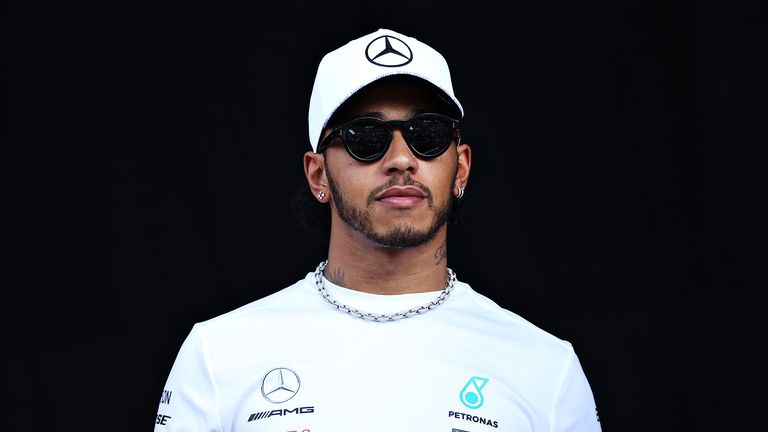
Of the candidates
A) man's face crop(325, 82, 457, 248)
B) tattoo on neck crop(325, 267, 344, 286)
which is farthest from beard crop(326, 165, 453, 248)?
tattoo on neck crop(325, 267, 344, 286)

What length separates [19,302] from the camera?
3.69 meters

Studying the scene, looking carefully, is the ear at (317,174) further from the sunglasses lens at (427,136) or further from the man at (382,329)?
the sunglasses lens at (427,136)

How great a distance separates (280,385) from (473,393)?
0.46 m

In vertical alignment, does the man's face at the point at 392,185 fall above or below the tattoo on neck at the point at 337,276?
above

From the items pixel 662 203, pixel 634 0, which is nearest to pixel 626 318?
pixel 662 203

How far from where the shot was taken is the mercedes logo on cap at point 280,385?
2.64 meters

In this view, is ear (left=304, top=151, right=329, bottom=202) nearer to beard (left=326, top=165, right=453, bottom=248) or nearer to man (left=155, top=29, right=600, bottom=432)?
man (left=155, top=29, right=600, bottom=432)

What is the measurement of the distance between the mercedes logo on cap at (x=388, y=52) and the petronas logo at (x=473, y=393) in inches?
31.6

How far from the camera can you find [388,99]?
111 inches

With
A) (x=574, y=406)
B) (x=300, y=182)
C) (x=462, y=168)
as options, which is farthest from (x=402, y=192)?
(x=300, y=182)

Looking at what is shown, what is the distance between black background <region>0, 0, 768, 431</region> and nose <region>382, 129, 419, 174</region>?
1.20 m

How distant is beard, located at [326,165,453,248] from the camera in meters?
2.71

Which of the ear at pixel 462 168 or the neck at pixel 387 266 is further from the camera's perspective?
the ear at pixel 462 168

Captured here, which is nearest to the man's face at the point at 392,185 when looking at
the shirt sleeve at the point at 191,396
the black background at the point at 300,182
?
the shirt sleeve at the point at 191,396
